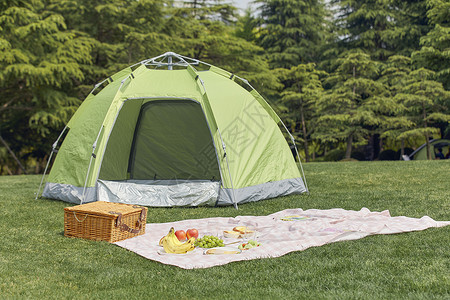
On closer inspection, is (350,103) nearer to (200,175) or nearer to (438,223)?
(200,175)

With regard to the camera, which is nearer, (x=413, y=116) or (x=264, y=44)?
(x=413, y=116)

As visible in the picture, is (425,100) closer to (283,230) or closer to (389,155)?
(389,155)

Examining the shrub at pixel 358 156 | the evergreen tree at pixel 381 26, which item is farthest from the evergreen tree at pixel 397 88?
the shrub at pixel 358 156

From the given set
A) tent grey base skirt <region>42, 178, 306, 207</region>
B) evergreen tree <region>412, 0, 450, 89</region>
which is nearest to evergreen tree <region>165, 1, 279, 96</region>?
evergreen tree <region>412, 0, 450, 89</region>

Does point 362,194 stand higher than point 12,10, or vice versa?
point 12,10

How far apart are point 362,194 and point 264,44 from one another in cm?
1461

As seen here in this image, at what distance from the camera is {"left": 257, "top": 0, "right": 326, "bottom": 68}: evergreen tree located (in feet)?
61.2

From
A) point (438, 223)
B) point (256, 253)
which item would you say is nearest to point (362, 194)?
point (438, 223)

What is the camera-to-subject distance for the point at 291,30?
18.7 meters

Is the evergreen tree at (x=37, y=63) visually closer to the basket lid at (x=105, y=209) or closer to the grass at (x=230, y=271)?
the grass at (x=230, y=271)

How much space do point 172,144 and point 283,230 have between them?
3513mm

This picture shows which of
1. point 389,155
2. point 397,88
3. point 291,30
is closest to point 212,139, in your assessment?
point 397,88

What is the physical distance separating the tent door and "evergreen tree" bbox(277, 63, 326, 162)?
9.49 metres

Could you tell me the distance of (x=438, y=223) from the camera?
4.08 meters
